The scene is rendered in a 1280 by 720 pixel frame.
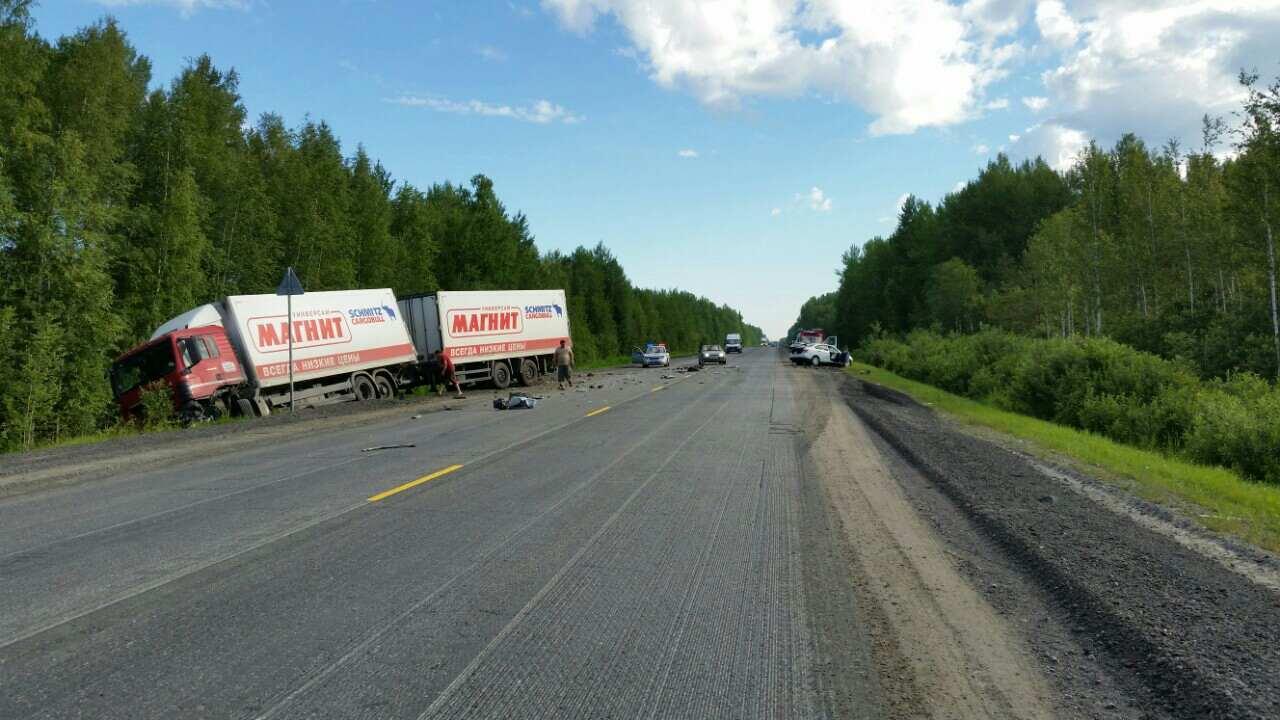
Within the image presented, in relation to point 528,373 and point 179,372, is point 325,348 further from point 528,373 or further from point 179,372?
point 528,373

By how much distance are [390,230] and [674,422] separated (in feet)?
125

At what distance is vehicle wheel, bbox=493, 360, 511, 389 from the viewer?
3191cm

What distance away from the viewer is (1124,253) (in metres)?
44.7

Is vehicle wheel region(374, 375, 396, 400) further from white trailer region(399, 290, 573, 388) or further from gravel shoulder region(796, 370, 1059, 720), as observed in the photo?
gravel shoulder region(796, 370, 1059, 720)

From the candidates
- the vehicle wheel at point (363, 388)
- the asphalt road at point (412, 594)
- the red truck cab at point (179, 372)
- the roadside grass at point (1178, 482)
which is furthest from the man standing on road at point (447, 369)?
the roadside grass at point (1178, 482)

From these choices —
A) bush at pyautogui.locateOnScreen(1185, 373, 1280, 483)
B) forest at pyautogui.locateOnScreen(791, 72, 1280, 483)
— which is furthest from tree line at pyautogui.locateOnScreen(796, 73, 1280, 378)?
bush at pyautogui.locateOnScreen(1185, 373, 1280, 483)

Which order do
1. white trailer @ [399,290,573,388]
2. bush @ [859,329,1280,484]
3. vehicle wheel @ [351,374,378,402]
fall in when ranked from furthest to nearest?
white trailer @ [399,290,573,388]
vehicle wheel @ [351,374,378,402]
bush @ [859,329,1280,484]

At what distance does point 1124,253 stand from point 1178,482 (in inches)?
1636

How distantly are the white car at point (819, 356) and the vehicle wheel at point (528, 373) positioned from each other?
1070 inches

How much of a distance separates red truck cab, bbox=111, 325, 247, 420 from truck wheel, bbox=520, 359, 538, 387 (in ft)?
46.0

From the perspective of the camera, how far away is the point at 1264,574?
5.61 metres

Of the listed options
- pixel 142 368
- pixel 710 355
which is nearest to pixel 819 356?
pixel 710 355

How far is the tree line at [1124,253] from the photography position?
27.0 meters

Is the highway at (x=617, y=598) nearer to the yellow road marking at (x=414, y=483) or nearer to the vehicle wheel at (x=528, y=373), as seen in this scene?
the yellow road marking at (x=414, y=483)
